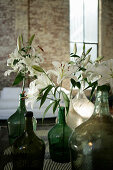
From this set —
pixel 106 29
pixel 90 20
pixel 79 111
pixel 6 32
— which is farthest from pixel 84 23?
pixel 79 111

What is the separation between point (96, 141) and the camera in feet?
2.16

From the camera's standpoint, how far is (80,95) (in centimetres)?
111

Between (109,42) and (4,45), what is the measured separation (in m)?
3.69

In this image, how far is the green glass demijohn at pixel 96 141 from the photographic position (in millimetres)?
653

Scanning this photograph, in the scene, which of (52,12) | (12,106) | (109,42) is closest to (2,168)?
(12,106)

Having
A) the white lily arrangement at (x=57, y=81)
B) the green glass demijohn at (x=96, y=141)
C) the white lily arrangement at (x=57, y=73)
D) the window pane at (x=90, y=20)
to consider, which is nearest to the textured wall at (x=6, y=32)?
the window pane at (x=90, y=20)

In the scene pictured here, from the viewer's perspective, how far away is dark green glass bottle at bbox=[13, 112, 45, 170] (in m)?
0.76

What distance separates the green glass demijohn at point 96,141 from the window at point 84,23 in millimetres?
6134

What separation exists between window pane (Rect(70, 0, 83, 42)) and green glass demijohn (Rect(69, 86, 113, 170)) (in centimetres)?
617

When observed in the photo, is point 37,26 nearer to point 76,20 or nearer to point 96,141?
point 76,20

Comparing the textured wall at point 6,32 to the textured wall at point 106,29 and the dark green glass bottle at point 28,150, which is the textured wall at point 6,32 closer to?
the textured wall at point 106,29

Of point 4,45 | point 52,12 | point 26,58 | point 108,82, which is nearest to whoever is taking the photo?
point 108,82

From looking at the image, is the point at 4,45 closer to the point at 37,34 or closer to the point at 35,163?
the point at 37,34

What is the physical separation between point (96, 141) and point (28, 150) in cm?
27
